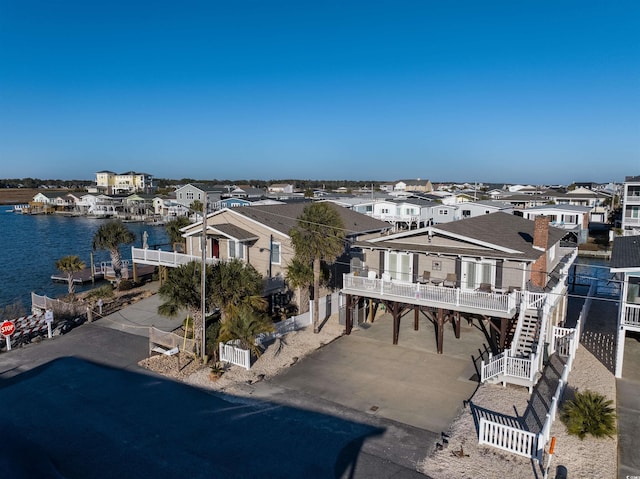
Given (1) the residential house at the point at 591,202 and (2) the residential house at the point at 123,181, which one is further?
(2) the residential house at the point at 123,181

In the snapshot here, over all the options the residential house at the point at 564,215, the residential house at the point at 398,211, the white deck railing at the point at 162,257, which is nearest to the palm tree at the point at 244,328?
the white deck railing at the point at 162,257

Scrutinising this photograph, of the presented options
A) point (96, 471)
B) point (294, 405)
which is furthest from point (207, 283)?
point (96, 471)

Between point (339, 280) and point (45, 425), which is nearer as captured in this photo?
point (45, 425)

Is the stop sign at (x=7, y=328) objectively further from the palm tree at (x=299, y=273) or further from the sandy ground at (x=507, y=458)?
the sandy ground at (x=507, y=458)

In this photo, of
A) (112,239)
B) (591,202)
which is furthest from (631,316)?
(591,202)

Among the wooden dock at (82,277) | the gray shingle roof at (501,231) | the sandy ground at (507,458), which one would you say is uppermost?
the gray shingle roof at (501,231)

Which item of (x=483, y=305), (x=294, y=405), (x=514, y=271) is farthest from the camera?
(x=514, y=271)

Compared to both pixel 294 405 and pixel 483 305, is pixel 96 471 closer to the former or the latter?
pixel 294 405
